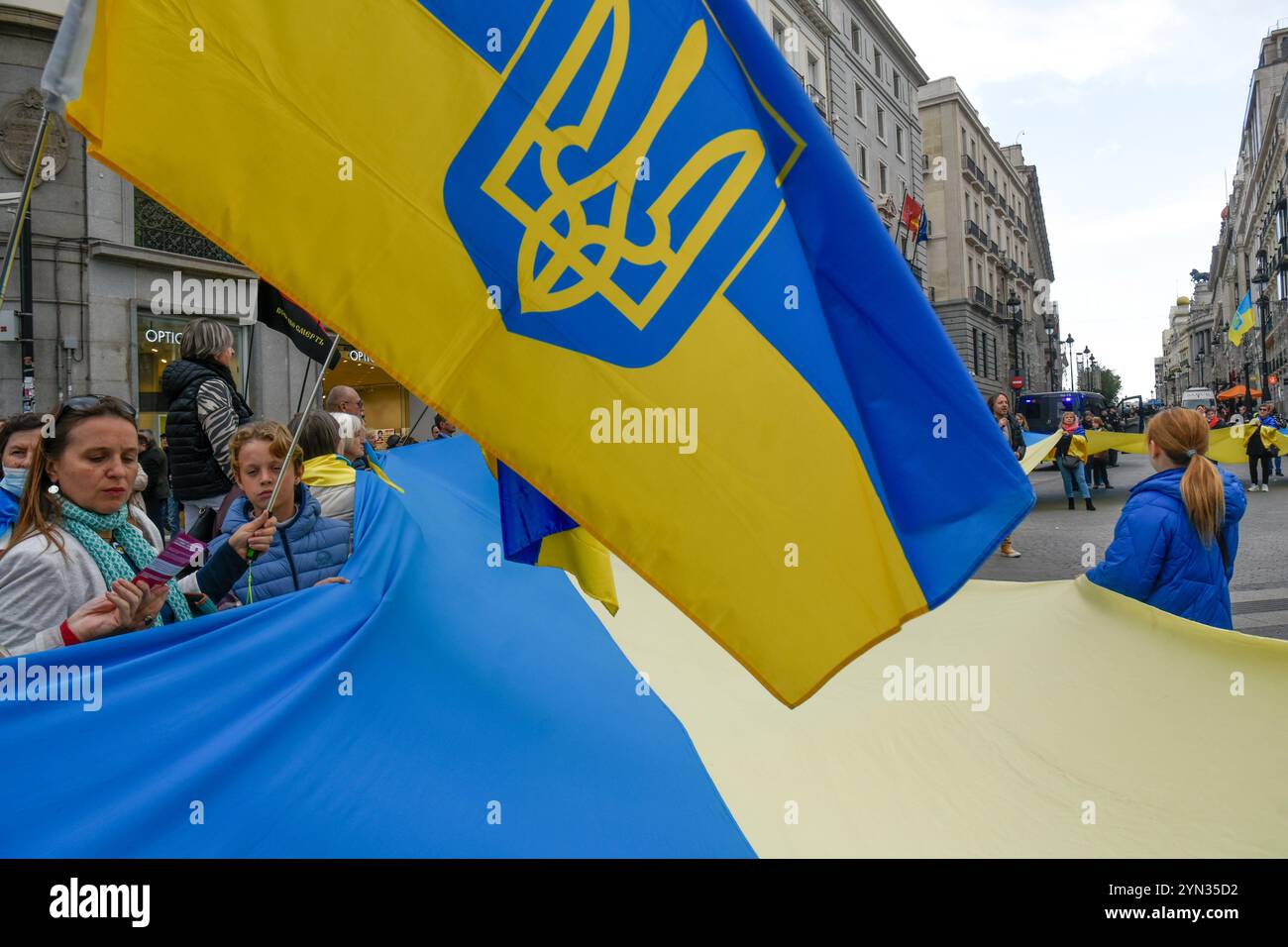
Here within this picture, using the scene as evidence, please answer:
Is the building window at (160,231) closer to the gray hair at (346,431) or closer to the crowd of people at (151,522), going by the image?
the gray hair at (346,431)

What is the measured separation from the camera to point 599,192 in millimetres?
1885

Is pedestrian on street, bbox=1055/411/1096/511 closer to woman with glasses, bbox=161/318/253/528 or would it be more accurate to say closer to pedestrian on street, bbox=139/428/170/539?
pedestrian on street, bbox=139/428/170/539

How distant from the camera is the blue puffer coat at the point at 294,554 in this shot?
3258 mm

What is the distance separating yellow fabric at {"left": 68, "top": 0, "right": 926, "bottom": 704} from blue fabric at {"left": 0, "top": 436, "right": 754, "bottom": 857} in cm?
56

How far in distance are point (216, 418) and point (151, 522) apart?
1.18 meters

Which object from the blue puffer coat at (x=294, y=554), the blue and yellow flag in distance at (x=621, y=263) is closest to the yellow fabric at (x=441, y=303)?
the blue and yellow flag in distance at (x=621, y=263)

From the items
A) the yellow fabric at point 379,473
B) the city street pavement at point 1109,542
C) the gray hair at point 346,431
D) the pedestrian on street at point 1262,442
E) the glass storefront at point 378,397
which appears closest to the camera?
the yellow fabric at point 379,473

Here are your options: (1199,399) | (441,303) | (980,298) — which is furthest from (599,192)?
(1199,399)

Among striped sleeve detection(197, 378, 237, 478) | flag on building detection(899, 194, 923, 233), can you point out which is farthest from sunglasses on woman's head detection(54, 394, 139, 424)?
flag on building detection(899, 194, 923, 233)

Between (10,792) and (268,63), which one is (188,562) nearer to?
(10,792)

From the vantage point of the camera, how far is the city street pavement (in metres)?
7.04

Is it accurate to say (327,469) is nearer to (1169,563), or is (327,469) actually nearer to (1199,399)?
(1169,563)

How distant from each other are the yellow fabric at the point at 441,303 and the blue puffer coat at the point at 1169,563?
6.89ft

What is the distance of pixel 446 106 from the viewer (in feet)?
6.10
